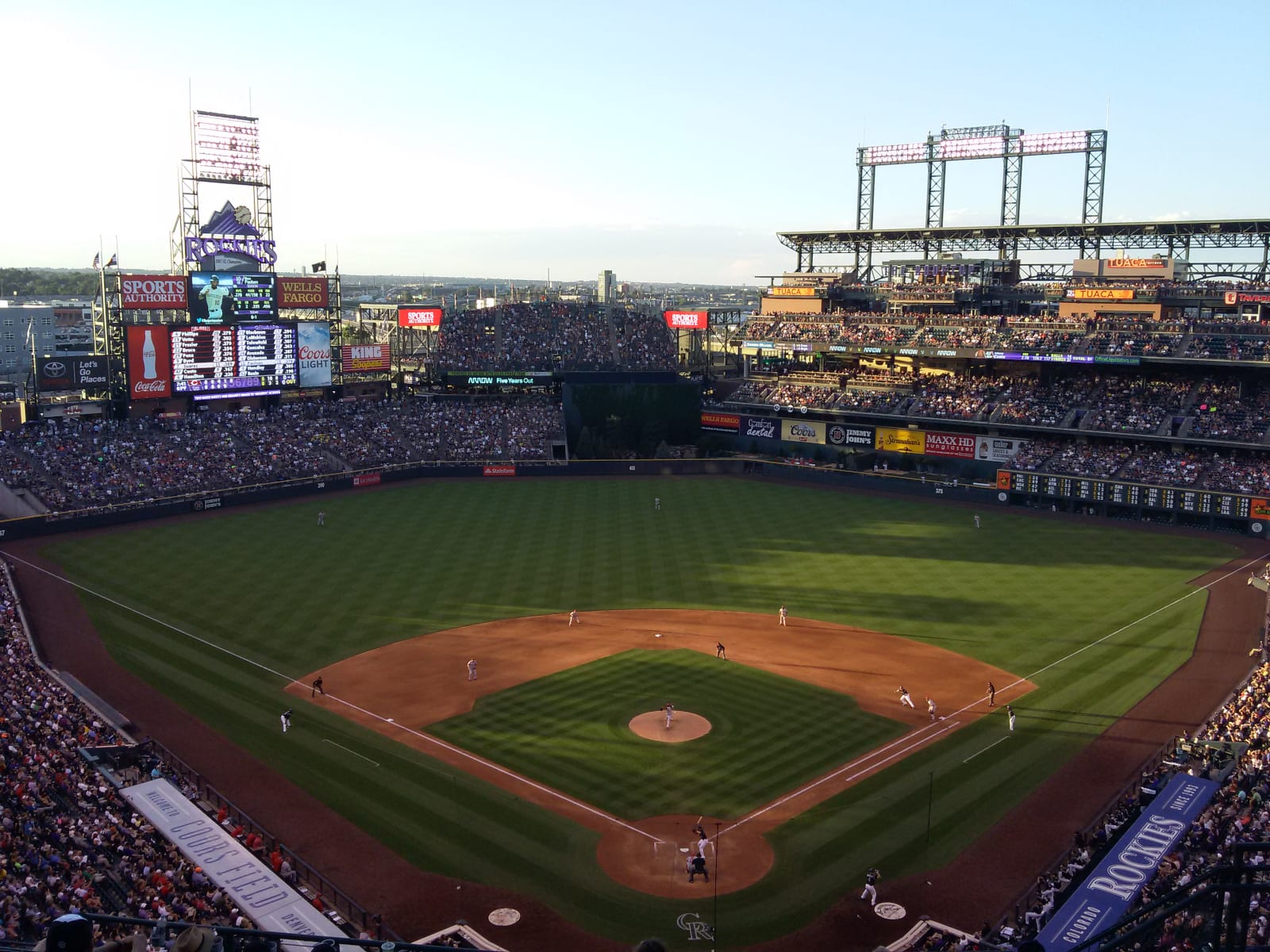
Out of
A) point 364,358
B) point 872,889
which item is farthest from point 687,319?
point 872,889

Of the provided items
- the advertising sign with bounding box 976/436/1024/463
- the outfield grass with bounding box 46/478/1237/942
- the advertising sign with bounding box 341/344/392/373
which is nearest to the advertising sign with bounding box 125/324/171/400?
the outfield grass with bounding box 46/478/1237/942

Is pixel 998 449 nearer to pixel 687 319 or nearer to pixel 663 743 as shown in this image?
pixel 687 319

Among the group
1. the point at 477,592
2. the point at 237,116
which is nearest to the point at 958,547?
the point at 477,592

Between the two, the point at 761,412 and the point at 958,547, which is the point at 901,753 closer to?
the point at 958,547

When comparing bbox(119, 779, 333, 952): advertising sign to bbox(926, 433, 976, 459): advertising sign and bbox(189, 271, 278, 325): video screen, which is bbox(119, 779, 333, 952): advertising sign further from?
bbox(926, 433, 976, 459): advertising sign

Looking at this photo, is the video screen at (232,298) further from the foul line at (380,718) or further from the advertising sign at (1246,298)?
the advertising sign at (1246,298)

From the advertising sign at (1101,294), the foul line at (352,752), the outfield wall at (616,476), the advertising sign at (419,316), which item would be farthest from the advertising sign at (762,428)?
the foul line at (352,752)
